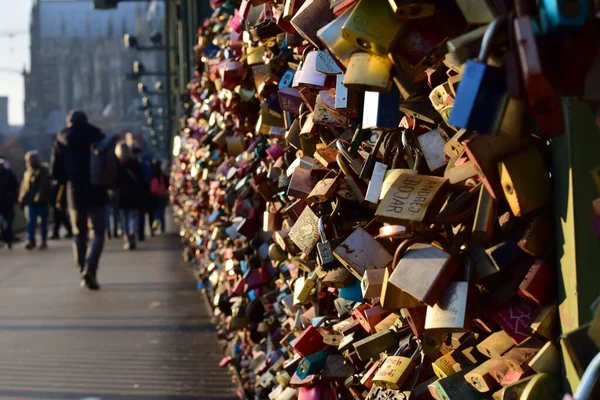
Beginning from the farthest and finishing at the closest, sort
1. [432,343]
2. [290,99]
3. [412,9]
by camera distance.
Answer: [290,99], [432,343], [412,9]

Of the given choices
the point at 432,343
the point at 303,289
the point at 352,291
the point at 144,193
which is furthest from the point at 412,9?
the point at 144,193

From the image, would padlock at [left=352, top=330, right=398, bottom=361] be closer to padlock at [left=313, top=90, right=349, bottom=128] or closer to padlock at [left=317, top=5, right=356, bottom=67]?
padlock at [left=313, top=90, right=349, bottom=128]

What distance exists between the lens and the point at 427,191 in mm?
1479

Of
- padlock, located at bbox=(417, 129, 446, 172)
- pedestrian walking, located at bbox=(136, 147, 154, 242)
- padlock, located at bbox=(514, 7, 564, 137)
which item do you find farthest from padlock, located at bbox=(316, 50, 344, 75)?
pedestrian walking, located at bbox=(136, 147, 154, 242)

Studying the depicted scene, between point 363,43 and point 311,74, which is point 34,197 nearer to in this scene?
point 311,74

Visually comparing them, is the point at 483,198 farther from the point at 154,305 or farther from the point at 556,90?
the point at 154,305

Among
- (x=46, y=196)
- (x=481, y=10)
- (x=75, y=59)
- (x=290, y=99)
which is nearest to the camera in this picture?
(x=481, y=10)

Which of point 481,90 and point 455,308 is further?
point 455,308

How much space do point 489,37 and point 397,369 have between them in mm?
827

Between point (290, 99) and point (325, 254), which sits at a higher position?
point (290, 99)

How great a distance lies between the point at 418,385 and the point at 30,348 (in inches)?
171

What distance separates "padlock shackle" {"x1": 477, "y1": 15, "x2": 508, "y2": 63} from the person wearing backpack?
7.68 metres

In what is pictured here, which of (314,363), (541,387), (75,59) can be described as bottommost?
(314,363)

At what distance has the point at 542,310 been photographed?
4.45 ft
